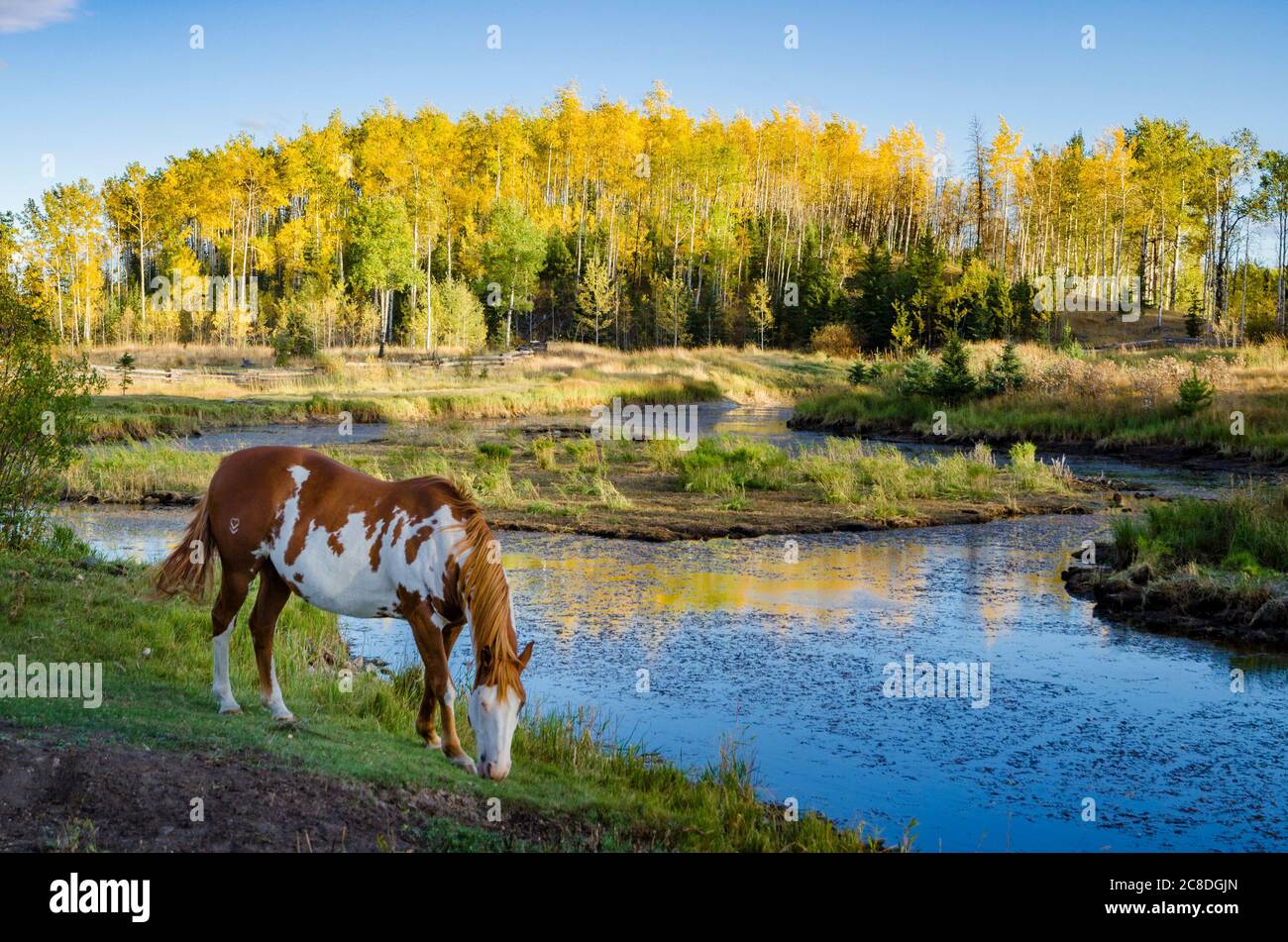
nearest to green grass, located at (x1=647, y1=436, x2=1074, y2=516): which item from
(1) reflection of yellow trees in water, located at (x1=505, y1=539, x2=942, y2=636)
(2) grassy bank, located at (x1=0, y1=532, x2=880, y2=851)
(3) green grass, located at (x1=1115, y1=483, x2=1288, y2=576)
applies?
(1) reflection of yellow trees in water, located at (x1=505, y1=539, x2=942, y2=636)

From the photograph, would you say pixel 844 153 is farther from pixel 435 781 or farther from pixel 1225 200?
pixel 435 781

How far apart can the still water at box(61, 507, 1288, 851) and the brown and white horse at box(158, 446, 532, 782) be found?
3353 millimetres

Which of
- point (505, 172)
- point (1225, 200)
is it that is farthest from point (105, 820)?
point (505, 172)

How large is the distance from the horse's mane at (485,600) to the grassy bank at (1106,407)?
3003 cm

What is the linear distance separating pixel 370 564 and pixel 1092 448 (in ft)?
111

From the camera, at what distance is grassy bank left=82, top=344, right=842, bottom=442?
3972cm

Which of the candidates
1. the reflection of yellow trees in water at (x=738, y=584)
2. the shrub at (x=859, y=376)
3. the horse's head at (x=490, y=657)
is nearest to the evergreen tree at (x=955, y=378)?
the shrub at (x=859, y=376)

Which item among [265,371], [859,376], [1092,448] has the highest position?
[265,371]

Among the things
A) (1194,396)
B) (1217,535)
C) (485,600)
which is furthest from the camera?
(1194,396)

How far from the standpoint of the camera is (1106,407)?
3934 cm

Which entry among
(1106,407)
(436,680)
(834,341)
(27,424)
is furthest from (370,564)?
(834,341)

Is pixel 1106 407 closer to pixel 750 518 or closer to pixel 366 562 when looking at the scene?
pixel 750 518

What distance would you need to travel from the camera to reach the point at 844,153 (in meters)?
106
